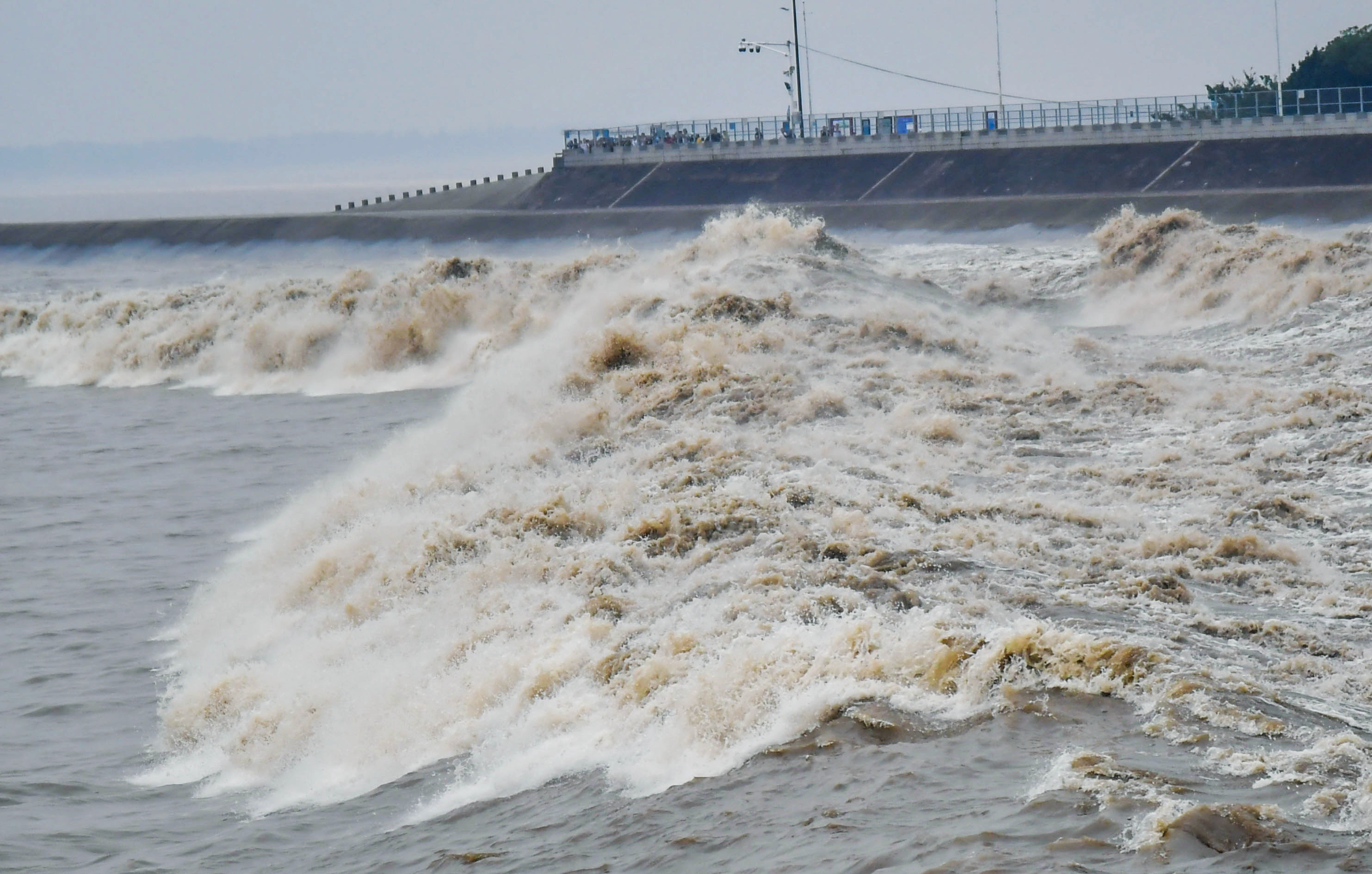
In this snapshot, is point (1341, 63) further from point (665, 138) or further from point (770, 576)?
point (770, 576)

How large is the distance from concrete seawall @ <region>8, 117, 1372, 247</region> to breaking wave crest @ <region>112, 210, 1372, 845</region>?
103 ft

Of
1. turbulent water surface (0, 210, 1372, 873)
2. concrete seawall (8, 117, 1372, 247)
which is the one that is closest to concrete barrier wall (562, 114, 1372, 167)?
concrete seawall (8, 117, 1372, 247)

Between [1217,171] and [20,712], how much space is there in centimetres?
4794

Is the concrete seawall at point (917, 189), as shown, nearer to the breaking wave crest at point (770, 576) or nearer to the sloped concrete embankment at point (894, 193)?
the sloped concrete embankment at point (894, 193)

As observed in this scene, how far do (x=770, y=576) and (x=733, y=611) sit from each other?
658 mm

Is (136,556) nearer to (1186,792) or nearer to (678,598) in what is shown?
(678,598)

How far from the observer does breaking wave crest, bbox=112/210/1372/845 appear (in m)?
9.26

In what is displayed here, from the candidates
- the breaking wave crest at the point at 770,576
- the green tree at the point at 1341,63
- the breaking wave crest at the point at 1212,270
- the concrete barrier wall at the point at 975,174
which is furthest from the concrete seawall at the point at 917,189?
the breaking wave crest at the point at 770,576

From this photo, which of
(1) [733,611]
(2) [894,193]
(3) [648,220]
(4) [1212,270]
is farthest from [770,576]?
(3) [648,220]

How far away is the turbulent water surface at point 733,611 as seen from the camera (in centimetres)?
806

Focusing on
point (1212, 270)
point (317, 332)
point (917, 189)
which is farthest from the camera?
point (917, 189)

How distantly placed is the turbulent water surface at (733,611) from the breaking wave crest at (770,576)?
5cm

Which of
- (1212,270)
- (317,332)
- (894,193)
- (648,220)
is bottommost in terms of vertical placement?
(317,332)

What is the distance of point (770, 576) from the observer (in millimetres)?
11492
